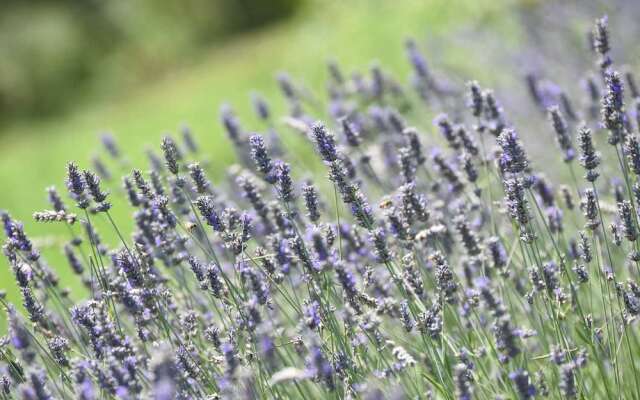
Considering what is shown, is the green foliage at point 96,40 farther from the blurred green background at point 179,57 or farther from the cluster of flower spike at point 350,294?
the cluster of flower spike at point 350,294

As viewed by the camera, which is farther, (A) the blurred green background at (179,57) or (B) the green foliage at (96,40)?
(B) the green foliage at (96,40)

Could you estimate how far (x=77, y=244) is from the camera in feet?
8.27

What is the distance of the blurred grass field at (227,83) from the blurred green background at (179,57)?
0.10ft

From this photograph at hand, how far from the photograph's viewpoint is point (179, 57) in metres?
15.8

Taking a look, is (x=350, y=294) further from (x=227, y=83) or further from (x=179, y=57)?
(x=179, y=57)

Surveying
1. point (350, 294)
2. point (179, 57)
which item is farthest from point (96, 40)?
point (350, 294)

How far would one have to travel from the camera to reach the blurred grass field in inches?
271

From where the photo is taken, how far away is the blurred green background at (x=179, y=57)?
20.9 feet

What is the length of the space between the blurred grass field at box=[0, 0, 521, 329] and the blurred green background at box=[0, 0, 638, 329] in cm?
3

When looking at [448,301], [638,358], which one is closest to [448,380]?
[448,301]

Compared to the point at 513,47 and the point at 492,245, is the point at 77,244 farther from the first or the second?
the point at 513,47

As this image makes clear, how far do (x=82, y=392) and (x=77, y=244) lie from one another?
42.0 inches

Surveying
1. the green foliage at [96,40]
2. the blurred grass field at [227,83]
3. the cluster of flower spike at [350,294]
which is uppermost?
the green foliage at [96,40]

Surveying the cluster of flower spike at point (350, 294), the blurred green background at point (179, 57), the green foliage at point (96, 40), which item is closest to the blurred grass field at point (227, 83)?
the blurred green background at point (179, 57)
